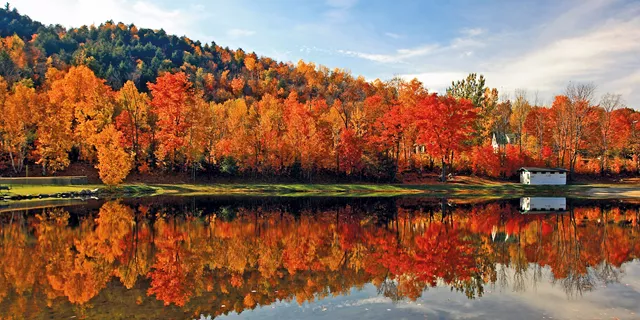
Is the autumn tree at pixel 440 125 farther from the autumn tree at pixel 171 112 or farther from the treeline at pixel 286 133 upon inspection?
the autumn tree at pixel 171 112

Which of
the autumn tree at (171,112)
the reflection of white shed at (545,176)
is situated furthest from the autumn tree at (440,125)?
the autumn tree at (171,112)

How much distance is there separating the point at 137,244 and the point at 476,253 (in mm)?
18106

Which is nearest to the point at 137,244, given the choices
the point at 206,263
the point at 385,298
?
the point at 206,263

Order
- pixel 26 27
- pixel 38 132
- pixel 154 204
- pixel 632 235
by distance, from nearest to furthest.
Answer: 1. pixel 632 235
2. pixel 154 204
3. pixel 38 132
4. pixel 26 27

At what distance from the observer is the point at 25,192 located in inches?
1893

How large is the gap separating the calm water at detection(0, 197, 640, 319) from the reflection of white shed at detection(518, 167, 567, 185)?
121 ft

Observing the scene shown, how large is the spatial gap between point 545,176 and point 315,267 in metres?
63.4

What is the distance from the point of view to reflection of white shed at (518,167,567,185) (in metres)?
71.1

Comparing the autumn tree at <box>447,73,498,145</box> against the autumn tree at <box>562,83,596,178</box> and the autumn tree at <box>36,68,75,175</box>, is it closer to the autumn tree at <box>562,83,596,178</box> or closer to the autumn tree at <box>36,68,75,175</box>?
the autumn tree at <box>562,83,596,178</box>

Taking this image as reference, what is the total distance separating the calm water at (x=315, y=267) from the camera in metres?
14.5

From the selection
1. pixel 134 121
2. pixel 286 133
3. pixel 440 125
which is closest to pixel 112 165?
pixel 134 121

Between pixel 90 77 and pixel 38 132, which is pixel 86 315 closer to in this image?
pixel 38 132

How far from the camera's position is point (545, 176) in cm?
7131

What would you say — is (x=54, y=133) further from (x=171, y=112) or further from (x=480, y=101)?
(x=480, y=101)
